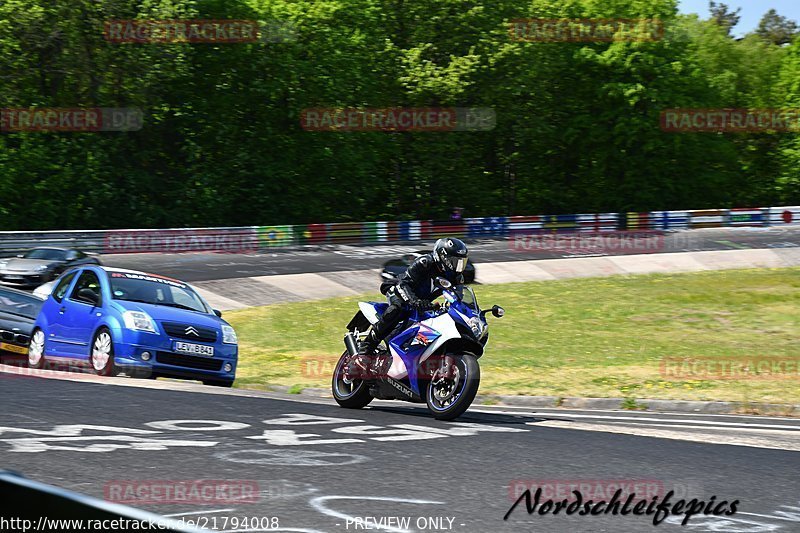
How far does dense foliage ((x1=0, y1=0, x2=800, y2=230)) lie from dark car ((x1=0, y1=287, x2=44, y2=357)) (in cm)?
2966

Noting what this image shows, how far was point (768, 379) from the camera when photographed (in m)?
16.8

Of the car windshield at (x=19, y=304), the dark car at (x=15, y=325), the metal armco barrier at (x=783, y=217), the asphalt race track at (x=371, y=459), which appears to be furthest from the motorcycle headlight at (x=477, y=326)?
the metal armco barrier at (x=783, y=217)

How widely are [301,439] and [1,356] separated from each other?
9688 mm

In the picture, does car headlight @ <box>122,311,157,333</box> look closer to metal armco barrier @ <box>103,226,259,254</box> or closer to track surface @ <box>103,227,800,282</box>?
track surface @ <box>103,227,800,282</box>

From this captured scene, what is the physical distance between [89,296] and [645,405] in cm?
791

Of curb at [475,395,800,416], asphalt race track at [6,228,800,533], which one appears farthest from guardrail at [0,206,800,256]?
asphalt race track at [6,228,800,533]

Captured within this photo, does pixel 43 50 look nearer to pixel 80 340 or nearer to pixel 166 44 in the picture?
pixel 166 44

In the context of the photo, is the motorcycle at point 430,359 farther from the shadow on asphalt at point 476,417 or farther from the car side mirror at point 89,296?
the car side mirror at point 89,296

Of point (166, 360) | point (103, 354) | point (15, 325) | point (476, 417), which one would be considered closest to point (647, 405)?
point (476, 417)

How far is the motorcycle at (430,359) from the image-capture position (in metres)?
10.4

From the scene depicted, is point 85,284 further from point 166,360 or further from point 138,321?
point 166,360

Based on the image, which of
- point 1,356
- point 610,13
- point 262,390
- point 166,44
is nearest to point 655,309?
point 262,390

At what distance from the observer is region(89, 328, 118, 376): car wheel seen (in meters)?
14.0

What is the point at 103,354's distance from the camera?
1416 cm
